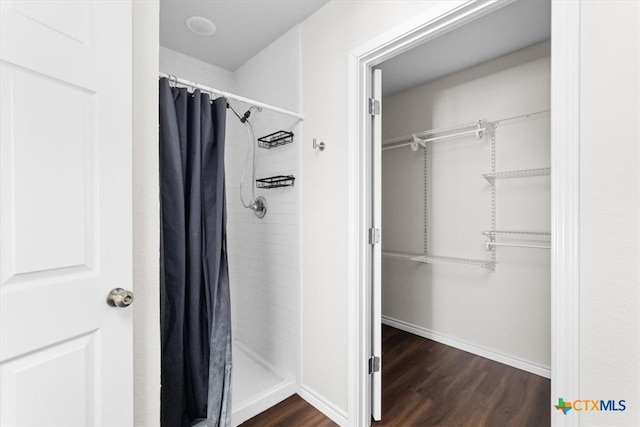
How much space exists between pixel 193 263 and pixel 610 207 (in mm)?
1634

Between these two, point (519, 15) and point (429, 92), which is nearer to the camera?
point (519, 15)

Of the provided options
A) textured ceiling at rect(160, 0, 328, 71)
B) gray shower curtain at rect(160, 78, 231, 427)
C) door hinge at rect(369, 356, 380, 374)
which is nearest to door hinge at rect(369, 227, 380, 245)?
door hinge at rect(369, 356, 380, 374)

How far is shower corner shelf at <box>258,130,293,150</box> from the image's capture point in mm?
2080

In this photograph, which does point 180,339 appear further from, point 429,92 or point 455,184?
point 429,92

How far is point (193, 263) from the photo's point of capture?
4.99ft

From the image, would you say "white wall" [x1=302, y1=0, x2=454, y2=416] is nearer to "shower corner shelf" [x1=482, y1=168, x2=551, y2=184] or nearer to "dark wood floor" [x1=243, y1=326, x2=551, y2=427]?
"dark wood floor" [x1=243, y1=326, x2=551, y2=427]

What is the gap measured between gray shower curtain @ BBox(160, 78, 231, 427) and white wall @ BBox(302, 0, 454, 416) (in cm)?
56

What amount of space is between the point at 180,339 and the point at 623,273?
173cm
